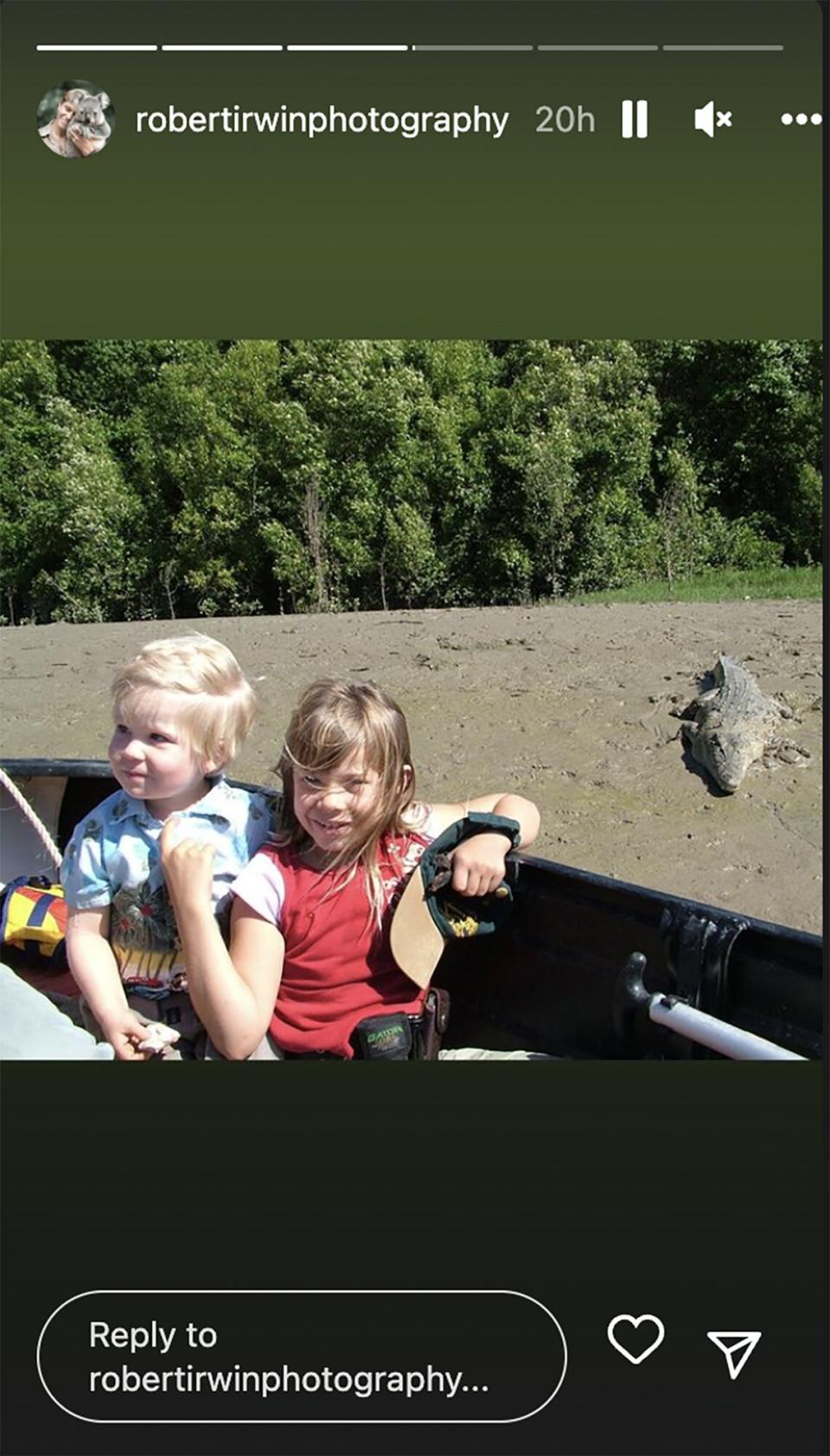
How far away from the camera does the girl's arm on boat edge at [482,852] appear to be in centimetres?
218

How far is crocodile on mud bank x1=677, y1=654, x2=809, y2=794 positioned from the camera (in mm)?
6992

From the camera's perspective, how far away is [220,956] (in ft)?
6.37

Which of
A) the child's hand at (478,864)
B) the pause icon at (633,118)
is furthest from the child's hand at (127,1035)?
the pause icon at (633,118)

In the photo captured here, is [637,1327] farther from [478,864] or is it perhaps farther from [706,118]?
[706,118]

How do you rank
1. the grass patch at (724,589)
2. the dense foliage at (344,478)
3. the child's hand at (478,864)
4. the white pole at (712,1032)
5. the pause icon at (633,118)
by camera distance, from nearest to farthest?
the pause icon at (633,118) → the white pole at (712,1032) → the child's hand at (478,864) → the grass patch at (724,589) → the dense foliage at (344,478)

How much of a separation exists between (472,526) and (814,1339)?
1154 cm

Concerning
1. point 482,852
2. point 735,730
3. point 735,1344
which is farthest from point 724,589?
point 735,1344

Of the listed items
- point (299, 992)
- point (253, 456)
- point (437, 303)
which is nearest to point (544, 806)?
point (299, 992)

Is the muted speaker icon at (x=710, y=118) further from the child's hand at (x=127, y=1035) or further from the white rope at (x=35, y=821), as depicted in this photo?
the white rope at (x=35, y=821)

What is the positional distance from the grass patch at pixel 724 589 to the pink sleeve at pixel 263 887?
6.86 m

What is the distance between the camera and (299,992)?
209 cm

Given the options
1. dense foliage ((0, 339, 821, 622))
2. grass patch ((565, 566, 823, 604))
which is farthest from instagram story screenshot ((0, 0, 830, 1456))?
dense foliage ((0, 339, 821, 622))

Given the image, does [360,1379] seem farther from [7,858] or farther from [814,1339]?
[7,858]

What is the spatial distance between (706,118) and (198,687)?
1121 mm
